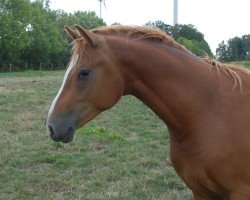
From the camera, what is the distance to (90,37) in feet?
9.80

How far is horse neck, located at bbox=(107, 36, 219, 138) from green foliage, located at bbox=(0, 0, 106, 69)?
124 feet

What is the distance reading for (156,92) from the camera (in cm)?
317

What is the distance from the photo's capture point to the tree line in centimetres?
3925

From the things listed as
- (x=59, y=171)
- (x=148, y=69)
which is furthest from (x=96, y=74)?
(x=59, y=171)

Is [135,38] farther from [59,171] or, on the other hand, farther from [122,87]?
[59,171]

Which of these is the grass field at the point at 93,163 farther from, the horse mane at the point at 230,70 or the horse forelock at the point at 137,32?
the horse forelock at the point at 137,32

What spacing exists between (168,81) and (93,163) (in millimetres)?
3859

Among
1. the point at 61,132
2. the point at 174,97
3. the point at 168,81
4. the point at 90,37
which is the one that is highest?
the point at 90,37

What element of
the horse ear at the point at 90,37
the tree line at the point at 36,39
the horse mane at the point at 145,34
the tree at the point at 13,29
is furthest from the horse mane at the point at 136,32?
the tree at the point at 13,29

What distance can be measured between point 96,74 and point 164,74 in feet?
1.65

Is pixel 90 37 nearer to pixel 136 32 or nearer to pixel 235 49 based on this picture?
pixel 136 32

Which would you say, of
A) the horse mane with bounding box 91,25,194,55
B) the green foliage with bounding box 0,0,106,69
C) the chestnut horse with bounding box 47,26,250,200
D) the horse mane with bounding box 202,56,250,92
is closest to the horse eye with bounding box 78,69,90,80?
the chestnut horse with bounding box 47,26,250,200

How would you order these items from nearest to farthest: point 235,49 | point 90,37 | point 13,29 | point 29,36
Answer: point 90,37 < point 235,49 < point 13,29 < point 29,36

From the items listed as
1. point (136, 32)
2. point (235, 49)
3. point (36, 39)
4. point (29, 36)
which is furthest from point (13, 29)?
point (136, 32)
